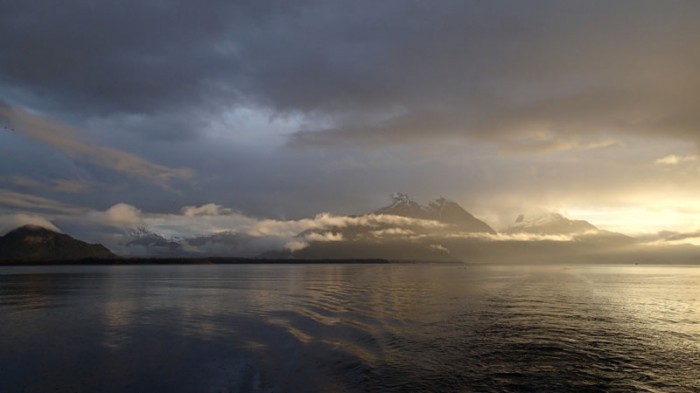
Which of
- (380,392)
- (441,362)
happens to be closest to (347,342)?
(441,362)

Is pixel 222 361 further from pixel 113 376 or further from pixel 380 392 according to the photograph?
pixel 380 392

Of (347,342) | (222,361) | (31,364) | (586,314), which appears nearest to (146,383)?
(222,361)

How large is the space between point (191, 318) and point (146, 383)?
23.1 metres

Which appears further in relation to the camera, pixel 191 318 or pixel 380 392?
pixel 191 318

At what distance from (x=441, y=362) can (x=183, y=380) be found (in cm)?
1404

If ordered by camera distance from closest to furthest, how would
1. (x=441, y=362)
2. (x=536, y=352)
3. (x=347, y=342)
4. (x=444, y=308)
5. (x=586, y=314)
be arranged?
(x=441, y=362) < (x=536, y=352) < (x=347, y=342) < (x=586, y=314) < (x=444, y=308)

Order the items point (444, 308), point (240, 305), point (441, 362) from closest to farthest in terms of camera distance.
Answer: point (441, 362), point (444, 308), point (240, 305)

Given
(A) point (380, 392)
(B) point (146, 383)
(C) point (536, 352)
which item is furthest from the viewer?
(C) point (536, 352)

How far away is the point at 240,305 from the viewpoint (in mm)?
56656

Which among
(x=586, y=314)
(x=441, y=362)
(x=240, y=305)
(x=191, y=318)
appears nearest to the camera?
(x=441, y=362)

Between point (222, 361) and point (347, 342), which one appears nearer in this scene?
point (222, 361)

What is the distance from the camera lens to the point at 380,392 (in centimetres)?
2073

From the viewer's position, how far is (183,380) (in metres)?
23.2

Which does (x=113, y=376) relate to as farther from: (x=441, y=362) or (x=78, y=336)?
(x=441, y=362)
